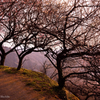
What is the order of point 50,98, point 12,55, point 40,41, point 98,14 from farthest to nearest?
point 12,55 < point 40,41 < point 50,98 < point 98,14

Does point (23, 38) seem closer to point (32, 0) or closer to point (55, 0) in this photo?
point (32, 0)

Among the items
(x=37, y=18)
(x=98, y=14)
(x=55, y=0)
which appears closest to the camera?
(x=98, y=14)

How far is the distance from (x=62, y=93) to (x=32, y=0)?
619 centimetres

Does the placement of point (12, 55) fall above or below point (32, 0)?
below

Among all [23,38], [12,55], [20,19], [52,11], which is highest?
[20,19]

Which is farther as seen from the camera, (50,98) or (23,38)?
(23,38)

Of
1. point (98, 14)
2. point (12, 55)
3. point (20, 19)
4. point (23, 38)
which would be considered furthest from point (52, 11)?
point (12, 55)

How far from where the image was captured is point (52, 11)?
4.36 m

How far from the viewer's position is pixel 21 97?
12.3 feet

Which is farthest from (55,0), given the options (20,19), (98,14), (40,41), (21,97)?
(21,97)

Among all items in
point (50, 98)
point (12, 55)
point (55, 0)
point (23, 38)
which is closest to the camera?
point (50, 98)

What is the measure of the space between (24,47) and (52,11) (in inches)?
207

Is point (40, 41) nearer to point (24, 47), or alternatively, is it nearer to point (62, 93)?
point (24, 47)

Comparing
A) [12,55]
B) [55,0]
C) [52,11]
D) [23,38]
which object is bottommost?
[12,55]
